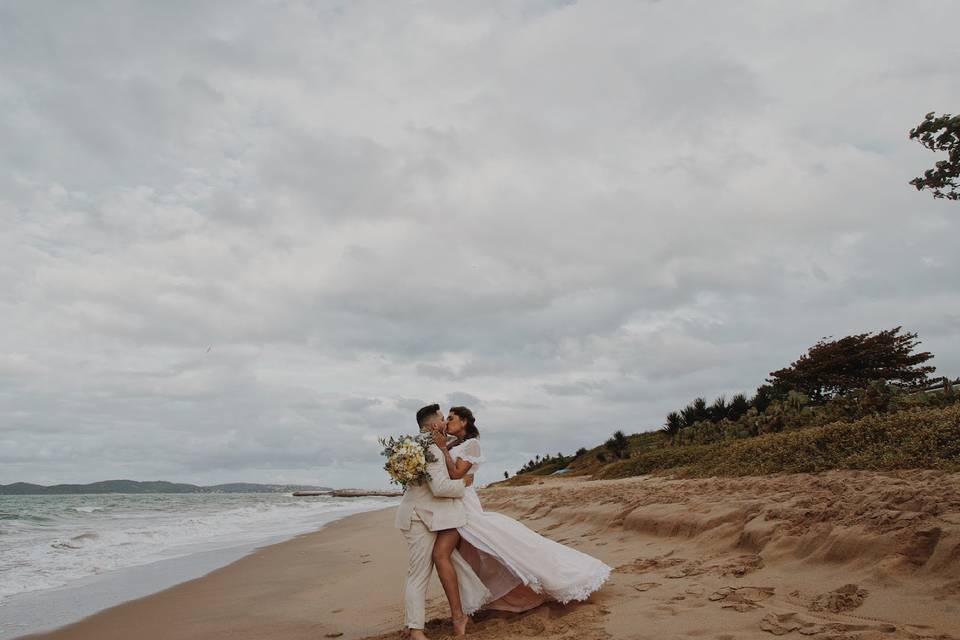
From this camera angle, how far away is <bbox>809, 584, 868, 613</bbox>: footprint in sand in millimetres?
3988

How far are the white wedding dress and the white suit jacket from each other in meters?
0.13

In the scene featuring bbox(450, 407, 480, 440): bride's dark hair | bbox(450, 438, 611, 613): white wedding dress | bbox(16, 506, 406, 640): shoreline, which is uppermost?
bbox(450, 407, 480, 440): bride's dark hair

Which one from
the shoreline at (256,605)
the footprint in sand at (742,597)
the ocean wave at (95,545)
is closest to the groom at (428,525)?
the shoreline at (256,605)

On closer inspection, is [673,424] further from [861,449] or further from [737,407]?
[861,449]

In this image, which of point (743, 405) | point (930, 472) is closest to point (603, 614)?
point (930, 472)

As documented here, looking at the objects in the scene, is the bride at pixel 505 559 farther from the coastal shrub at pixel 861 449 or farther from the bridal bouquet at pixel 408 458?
the coastal shrub at pixel 861 449

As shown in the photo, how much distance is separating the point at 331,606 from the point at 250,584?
282 cm

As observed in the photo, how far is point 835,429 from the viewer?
1048 centimetres

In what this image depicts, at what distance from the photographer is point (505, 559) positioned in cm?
479

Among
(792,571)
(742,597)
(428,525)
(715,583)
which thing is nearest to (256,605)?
(428,525)

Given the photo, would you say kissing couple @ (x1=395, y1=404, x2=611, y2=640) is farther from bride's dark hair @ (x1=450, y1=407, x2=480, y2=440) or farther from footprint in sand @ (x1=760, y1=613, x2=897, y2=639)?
footprint in sand @ (x1=760, y1=613, x2=897, y2=639)

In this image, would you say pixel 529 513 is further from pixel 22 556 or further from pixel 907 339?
pixel 907 339

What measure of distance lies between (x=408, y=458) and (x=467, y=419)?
0.75 m

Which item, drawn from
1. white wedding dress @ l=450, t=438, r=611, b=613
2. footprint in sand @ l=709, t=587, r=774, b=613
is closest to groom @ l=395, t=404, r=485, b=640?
white wedding dress @ l=450, t=438, r=611, b=613
